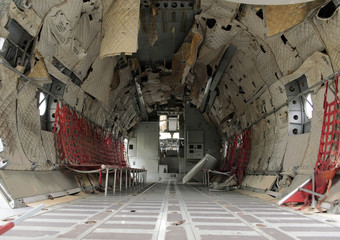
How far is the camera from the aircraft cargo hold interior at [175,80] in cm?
353

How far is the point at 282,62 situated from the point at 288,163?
2577 mm

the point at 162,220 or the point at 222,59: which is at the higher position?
the point at 222,59

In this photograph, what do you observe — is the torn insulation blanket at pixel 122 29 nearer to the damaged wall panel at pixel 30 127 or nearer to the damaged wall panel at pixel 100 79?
the damaged wall panel at pixel 100 79

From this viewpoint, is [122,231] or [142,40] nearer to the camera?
[122,231]

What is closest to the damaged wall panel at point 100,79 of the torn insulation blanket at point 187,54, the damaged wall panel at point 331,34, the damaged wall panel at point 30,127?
the damaged wall panel at point 30,127

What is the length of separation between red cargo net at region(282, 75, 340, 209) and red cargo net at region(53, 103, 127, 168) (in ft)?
16.7

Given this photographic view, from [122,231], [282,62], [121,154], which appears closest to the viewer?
[122,231]

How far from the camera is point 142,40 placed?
8953 millimetres

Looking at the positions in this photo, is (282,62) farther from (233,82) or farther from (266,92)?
(233,82)

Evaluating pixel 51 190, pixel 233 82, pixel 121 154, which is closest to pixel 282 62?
pixel 233 82

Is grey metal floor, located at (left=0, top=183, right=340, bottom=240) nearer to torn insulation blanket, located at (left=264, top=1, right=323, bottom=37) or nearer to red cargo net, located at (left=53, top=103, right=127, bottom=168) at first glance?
red cargo net, located at (left=53, top=103, right=127, bottom=168)

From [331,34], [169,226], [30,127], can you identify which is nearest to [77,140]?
[30,127]

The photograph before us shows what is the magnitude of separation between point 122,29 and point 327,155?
5.05 meters

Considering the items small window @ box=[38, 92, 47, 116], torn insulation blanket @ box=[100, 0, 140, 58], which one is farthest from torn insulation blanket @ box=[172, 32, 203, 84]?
small window @ box=[38, 92, 47, 116]
